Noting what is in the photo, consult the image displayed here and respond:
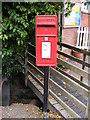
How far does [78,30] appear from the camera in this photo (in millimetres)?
6773

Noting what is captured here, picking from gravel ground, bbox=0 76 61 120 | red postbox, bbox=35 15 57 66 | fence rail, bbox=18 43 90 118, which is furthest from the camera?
gravel ground, bbox=0 76 61 120

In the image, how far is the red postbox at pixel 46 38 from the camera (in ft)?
5.91

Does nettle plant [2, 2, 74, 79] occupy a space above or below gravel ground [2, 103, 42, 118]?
above

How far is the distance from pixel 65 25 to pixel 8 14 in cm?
398

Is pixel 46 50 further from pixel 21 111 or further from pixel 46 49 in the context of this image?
pixel 21 111

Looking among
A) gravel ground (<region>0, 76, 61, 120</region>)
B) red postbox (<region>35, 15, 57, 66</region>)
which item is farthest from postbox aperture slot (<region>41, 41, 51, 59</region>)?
gravel ground (<region>0, 76, 61, 120</region>)

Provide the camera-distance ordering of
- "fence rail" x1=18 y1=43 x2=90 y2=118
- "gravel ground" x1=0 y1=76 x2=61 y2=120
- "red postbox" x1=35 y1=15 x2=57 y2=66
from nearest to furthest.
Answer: "red postbox" x1=35 y1=15 x2=57 y2=66 < "fence rail" x1=18 y1=43 x2=90 y2=118 < "gravel ground" x1=0 y1=76 x2=61 y2=120

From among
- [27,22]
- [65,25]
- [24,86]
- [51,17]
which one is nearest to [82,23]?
[65,25]

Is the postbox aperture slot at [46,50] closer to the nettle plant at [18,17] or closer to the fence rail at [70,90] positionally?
the nettle plant at [18,17]

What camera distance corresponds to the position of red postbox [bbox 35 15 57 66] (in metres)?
1.80

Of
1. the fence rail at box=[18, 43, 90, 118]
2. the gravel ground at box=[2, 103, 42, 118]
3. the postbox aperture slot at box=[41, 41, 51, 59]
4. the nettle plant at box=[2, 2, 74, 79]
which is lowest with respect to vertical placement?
the gravel ground at box=[2, 103, 42, 118]

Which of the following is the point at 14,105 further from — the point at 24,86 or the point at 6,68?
the point at 6,68

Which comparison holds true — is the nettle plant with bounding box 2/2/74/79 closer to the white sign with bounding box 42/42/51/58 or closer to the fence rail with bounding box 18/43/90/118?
the white sign with bounding box 42/42/51/58

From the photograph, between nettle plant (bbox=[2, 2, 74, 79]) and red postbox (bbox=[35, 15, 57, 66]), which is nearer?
red postbox (bbox=[35, 15, 57, 66])
